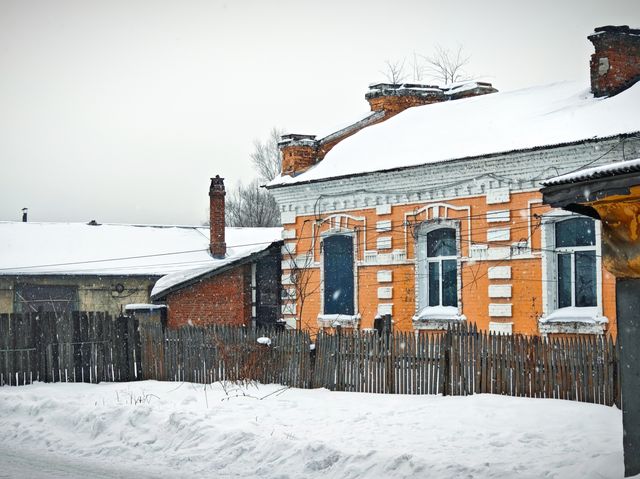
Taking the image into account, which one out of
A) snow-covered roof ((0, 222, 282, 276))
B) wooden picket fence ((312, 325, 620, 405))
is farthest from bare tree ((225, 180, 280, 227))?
wooden picket fence ((312, 325, 620, 405))

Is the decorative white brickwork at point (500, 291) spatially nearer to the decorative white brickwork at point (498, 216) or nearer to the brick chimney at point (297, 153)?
the decorative white brickwork at point (498, 216)

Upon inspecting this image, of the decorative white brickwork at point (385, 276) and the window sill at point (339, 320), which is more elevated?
the decorative white brickwork at point (385, 276)

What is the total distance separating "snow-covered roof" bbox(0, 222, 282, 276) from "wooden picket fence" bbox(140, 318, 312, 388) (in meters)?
17.0

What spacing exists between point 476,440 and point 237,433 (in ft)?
9.67

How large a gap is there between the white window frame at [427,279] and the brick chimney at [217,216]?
12.1 metres

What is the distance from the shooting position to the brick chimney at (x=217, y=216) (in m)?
30.2

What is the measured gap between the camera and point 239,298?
24016 mm

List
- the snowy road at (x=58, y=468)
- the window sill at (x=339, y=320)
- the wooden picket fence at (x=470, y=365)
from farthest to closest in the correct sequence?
the window sill at (x=339, y=320) < the wooden picket fence at (x=470, y=365) < the snowy road at (x=58, y=468)

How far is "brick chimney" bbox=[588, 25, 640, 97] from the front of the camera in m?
17.9

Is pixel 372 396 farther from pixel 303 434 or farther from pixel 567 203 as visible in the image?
pixel 567 203

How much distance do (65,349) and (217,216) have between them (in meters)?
14.8

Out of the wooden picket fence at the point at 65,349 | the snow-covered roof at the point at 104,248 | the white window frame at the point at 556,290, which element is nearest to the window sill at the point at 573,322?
the white window frame at the point at 556,290

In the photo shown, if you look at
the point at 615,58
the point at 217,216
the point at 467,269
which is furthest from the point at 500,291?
the point at 217,216

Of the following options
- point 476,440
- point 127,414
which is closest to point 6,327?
point 127,414
